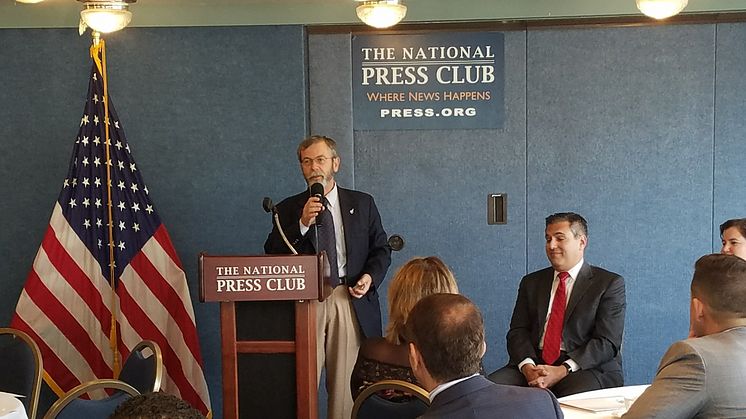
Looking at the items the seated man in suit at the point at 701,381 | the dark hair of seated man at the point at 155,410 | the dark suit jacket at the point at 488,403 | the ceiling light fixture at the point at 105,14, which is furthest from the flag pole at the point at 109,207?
the dark hair of seated man at the point at 155,410

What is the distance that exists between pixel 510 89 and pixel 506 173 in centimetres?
50

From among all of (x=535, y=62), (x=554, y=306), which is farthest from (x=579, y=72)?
(x=554, y=306)

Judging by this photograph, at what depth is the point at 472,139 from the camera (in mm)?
5383

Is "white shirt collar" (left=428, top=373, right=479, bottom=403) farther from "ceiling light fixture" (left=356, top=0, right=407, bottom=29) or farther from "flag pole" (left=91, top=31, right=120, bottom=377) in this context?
"flag pole" (left=91, top=31, right=120, bottom=377)

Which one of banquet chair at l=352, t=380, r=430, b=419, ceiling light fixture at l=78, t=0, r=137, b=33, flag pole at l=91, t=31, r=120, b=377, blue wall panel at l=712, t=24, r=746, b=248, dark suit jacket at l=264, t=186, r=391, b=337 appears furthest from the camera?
blue wall panel at l=712, t=24, r=746, b=248

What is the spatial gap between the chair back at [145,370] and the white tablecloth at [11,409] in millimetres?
424

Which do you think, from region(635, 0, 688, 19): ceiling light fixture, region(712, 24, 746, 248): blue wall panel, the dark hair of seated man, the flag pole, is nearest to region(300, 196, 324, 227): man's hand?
the flag pole

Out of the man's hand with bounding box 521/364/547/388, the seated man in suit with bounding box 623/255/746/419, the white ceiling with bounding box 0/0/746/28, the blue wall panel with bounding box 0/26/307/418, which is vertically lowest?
the man's hand with bounding box 521/364/547/388

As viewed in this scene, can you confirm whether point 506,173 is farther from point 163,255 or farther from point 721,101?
point 163,255

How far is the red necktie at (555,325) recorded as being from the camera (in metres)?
4.17

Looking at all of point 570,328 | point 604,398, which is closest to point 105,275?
point 570,328

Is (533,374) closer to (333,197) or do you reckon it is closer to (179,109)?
(333,197)

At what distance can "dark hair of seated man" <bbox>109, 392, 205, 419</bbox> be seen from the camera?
1.56 metres

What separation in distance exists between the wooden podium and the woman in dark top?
0.41 meters
